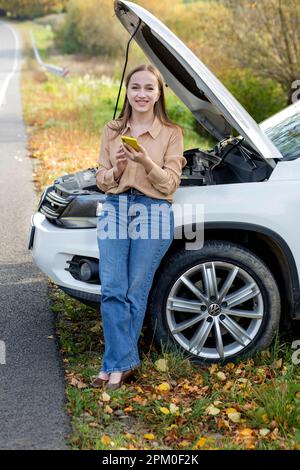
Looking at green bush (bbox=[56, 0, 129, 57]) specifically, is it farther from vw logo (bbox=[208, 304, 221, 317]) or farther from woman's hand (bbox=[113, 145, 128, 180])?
vw logo (bbox=[208, 304, 221, 317])

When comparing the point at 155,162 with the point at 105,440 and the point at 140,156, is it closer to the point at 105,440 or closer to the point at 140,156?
the point at 140,156

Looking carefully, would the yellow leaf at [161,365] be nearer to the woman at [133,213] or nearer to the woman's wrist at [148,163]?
the woman at [133,213]

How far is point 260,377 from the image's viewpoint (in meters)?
4.83

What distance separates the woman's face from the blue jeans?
550 mm

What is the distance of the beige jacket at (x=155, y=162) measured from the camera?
188 inches

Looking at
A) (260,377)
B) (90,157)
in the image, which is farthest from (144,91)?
(90,157)

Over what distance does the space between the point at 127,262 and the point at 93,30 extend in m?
32.8

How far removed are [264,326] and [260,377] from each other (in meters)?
0.31

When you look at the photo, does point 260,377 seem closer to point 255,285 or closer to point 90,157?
point 255,285

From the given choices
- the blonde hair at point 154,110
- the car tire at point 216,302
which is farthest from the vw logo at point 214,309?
the blonde hair at point 154,110

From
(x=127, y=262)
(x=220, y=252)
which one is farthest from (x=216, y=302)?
(x=127, y=262)

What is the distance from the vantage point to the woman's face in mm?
4828

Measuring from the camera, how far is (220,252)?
4820 mm
